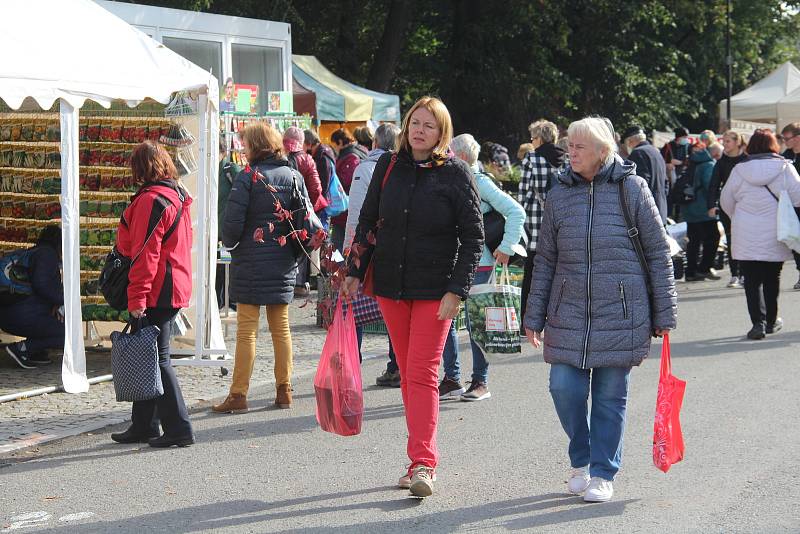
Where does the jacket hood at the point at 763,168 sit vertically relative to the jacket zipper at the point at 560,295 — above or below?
above

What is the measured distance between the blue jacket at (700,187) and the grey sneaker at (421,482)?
1033cm

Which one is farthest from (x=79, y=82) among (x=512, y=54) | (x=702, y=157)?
(x=512, y=54)

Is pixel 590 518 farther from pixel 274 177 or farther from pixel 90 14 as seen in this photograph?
pixel 90 14

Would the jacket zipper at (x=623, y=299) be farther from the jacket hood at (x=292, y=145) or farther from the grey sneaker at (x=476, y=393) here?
the jacket hood at (x=292, y=145)

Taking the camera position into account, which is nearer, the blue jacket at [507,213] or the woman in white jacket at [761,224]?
the blue jacket at [507,213]

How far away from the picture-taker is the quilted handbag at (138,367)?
646 cm

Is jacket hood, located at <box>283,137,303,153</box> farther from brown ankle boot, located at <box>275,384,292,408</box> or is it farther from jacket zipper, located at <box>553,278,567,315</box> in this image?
jacket zipper, located at <box>553,278,567,315</box>

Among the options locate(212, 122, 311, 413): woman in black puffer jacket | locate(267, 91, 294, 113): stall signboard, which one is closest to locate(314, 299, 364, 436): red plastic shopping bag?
locate(212, 122, 311, 413): woman in black puffer jacket

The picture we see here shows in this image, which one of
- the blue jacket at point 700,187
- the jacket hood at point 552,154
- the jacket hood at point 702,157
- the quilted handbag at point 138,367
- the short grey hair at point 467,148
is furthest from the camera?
the jacket hood at point 702,157

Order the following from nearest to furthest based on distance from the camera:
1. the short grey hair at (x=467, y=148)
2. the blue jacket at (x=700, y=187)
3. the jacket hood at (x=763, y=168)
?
the short grey hair at (x=467, y=148)
the jacket hood at (x=763, y=168)
the blue jacket at (x=700, y=187)

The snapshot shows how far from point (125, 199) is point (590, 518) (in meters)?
5.35

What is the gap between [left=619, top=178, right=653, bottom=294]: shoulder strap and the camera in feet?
17.1

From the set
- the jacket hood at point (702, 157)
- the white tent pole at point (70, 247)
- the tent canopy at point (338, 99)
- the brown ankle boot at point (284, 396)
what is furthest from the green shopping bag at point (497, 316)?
the tent canopy at point (338, 99)

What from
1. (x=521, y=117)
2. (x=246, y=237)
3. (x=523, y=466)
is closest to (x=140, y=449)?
(x=246, y=237)
